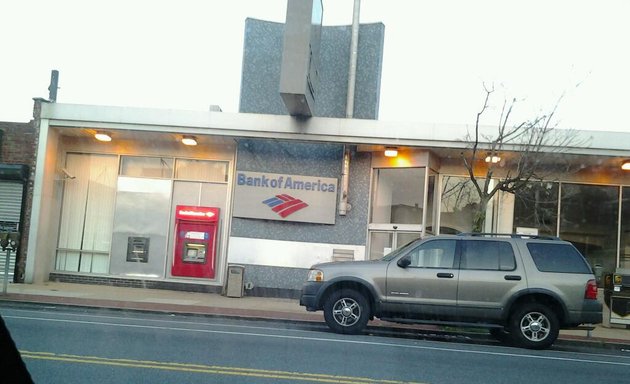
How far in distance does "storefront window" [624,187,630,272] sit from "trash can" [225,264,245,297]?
416 inches

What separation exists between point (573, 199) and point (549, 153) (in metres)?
2.83

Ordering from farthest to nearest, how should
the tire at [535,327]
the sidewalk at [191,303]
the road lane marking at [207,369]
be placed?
the sidewalk at [191,303] < the tire at [535,327] < the road lane marking at [207,369]

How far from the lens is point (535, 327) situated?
1111cm

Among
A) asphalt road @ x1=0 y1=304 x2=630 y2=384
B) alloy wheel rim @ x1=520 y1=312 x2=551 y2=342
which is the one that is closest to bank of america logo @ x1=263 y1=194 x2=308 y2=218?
asphalt road @ x1=0 y1=304 x2=630 y2=384

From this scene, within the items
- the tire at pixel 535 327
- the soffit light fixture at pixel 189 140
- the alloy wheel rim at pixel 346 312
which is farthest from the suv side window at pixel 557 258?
the soffit light fixture at pixel 189 140

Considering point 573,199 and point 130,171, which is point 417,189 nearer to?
point 573,199

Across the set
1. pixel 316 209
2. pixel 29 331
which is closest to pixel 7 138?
pixel 316 209

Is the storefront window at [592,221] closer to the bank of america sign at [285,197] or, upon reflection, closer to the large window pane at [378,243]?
the large window pane at [378,243]

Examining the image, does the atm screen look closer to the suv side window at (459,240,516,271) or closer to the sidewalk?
the sidewalk

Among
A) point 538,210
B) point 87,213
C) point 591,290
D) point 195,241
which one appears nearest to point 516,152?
point 538,210

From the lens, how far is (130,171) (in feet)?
63.2

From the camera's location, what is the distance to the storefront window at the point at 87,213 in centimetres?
1925

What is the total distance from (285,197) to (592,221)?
8.69 metres

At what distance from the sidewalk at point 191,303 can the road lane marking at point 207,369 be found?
5.98m
